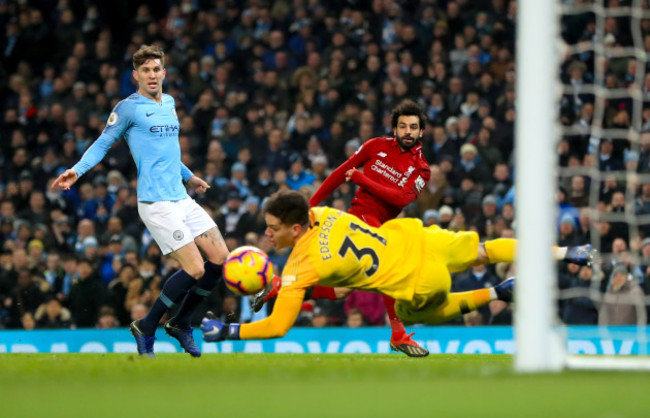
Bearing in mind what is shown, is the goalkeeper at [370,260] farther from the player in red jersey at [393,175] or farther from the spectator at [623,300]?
the spectator at [623,300]

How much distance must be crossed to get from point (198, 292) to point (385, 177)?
1.82m

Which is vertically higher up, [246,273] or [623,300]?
[246,273]

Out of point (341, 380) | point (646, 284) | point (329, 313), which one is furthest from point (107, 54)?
point (341, 380)

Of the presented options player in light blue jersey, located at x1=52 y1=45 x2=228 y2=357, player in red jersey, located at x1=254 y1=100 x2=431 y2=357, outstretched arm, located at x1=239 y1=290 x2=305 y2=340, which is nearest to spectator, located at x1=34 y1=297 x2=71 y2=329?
player in light blue jersey, located at x1=52 y1=45 x2=228 y2=357

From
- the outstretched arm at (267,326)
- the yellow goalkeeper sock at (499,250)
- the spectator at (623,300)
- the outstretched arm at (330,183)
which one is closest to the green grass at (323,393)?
the outstretched arm at (267,326)

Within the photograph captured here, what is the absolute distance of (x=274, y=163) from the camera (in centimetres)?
1523

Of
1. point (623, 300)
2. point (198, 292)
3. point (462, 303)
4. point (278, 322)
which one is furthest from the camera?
point (623, 300)

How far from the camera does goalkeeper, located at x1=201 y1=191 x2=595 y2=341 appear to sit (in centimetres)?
646

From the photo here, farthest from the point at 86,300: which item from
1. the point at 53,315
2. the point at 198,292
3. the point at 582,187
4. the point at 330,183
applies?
the point at 582,187

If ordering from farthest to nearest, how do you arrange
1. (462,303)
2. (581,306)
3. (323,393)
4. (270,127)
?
(270,127)
(581,306)
(462,303)
(323,393)

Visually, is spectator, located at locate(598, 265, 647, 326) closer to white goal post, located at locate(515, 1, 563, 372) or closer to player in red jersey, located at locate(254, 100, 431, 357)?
player in red jersey, located at locate(254, 100, 431, 357)

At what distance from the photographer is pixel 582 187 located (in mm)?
12273

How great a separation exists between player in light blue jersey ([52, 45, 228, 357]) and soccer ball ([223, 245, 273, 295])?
1.38 metres

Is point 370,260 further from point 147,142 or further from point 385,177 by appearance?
point 147,142
